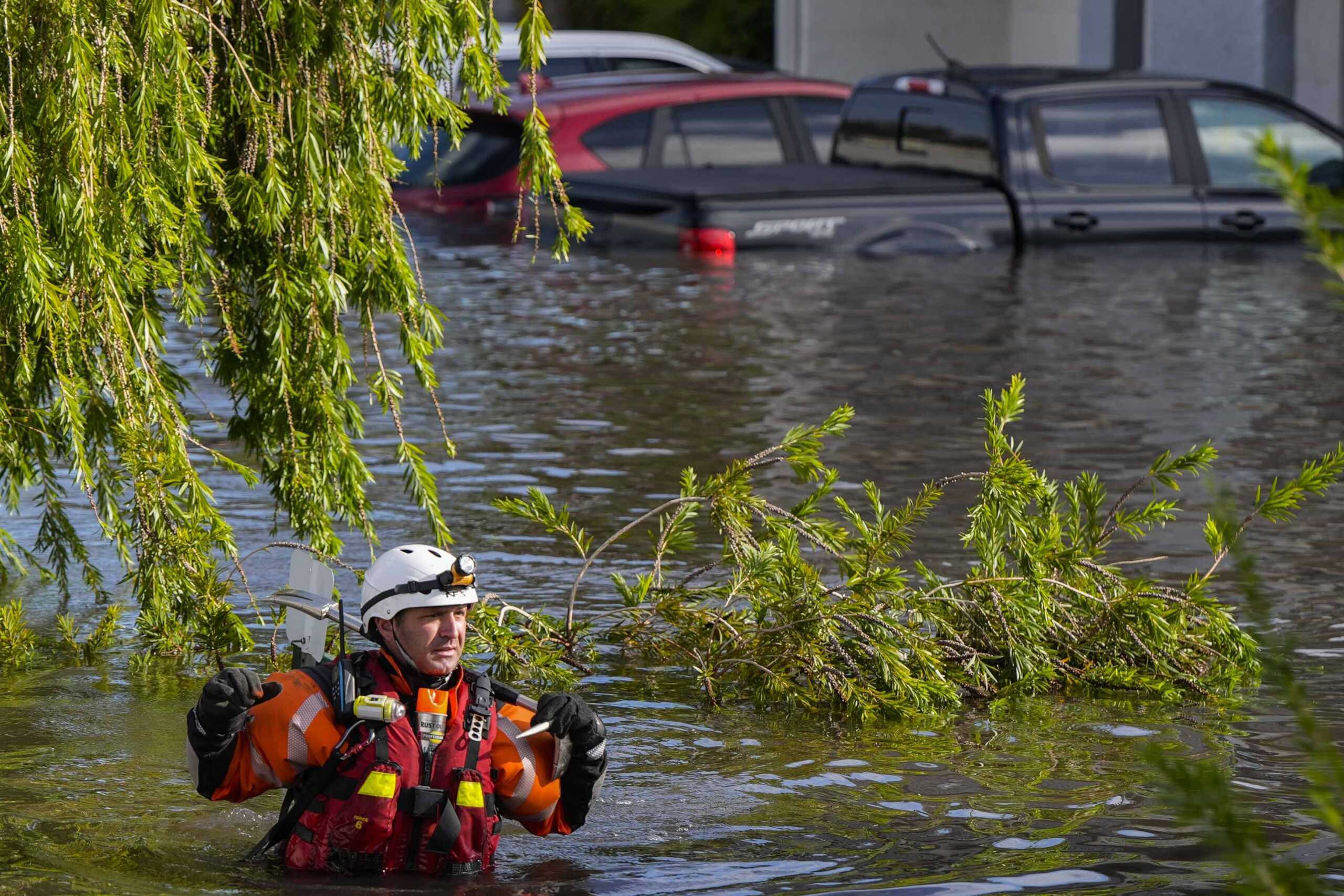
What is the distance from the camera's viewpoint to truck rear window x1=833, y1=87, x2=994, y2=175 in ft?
59.2

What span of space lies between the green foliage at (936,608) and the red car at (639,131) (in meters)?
10.4

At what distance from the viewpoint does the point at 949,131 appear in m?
Answer: 18.2

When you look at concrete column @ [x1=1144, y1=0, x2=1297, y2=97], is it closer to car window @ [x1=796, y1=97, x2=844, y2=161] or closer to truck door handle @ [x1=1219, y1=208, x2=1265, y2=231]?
car window @ [x1=796, y1=97, x2=844, y2=161]

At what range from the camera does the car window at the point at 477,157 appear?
60.8 ft

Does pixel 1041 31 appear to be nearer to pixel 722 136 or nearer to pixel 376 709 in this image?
pixel 722 136

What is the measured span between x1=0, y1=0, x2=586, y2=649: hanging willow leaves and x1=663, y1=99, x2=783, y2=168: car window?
1099 cm

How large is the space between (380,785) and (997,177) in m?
13.6

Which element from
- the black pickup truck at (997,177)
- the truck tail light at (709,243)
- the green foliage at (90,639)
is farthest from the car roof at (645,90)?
the green foliage at (90,639)

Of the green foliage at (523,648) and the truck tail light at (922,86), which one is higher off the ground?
the truck tail light at (922,86)

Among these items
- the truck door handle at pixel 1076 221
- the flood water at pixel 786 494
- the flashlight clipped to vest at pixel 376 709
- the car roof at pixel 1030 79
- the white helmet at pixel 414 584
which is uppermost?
the car roof at pixel 1030 79

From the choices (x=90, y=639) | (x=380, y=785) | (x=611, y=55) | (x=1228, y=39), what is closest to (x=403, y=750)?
(x=380, y=785)

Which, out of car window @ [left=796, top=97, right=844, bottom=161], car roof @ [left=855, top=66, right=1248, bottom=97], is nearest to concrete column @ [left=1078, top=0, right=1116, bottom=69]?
car window @ [left=796, top=97, right=844, bottom=161]

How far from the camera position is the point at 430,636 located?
5.41 metres

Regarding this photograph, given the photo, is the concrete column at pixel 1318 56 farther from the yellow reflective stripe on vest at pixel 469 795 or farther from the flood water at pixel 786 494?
the yellow reflective stripe on vest at pixel 469 795
